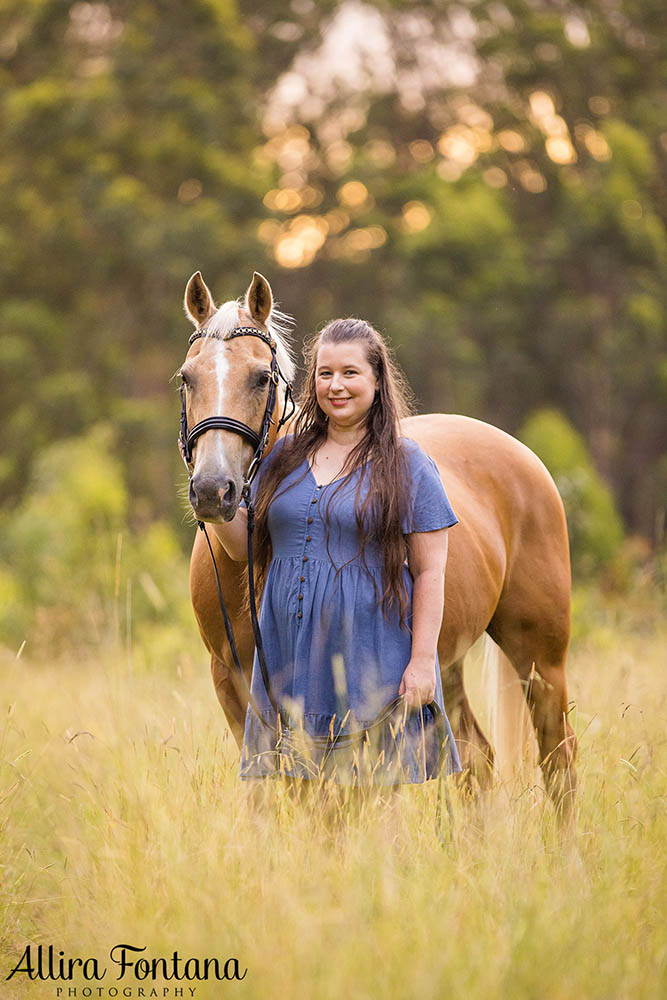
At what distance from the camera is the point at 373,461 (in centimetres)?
277

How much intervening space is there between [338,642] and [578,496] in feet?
23.3

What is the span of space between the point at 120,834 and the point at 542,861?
1.15 meters

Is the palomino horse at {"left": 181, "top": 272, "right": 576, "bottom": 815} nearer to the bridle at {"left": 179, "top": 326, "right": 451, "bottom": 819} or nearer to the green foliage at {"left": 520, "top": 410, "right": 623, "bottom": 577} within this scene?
the bridle at {"left": 179, "top": 326, "right": 451, "bottom": 819}

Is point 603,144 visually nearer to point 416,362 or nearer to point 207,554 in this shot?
point 416,362

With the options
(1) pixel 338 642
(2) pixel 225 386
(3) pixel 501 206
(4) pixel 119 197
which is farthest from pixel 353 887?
(3) pixel 501 206

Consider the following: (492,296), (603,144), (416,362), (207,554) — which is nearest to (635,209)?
(603,144)

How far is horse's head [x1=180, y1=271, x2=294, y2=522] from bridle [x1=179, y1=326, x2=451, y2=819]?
15 millimetres

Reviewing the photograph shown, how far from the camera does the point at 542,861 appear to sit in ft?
8.06

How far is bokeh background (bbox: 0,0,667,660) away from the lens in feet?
51.4

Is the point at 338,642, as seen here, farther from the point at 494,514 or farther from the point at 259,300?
the point at 494,514

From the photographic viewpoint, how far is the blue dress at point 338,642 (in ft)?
8.84

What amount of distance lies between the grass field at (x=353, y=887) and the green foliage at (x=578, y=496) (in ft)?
20.0

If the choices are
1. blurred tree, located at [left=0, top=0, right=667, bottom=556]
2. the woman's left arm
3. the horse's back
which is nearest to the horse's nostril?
the woman's left arm

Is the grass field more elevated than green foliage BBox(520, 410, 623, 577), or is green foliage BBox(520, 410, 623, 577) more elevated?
green foliage BBox(520, 410, 623, 577)
